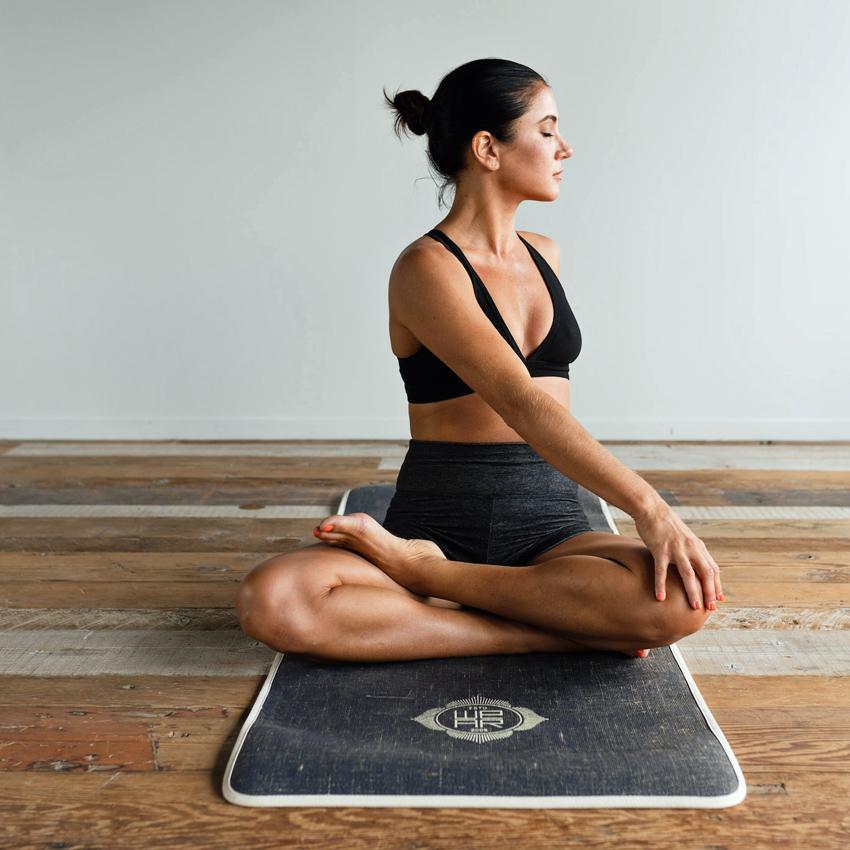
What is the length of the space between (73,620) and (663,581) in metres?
1.18

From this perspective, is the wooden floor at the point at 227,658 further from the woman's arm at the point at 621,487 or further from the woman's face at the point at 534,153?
the woman's face at the point at 534,153

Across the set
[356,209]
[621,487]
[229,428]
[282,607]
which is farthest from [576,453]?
[229,428]

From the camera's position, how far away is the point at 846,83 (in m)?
3.72

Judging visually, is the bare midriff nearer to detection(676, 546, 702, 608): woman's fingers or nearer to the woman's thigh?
the woman's thigh

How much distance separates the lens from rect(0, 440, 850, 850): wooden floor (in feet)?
4.25

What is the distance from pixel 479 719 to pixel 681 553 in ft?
1.32

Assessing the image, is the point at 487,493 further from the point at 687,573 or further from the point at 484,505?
the point at 687,573

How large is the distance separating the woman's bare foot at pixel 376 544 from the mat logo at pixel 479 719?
286mm

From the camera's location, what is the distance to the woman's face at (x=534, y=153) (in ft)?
6.27

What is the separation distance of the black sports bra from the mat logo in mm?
593

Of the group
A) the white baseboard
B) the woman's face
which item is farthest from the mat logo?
the white baseboard

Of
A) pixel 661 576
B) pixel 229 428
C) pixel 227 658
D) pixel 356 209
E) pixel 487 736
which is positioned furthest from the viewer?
pixel 229 428

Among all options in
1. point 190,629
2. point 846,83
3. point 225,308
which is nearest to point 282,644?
point 190,629

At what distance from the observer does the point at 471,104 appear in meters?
1.89
